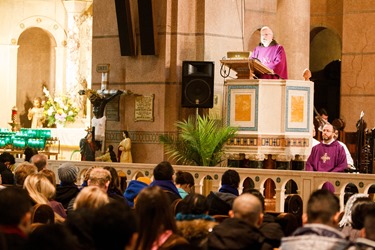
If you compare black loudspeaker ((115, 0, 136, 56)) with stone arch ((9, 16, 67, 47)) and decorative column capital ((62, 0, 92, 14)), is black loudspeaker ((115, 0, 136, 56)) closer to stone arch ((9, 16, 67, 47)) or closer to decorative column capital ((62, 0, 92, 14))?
decorative column capital ((62, 0, 92, 14))

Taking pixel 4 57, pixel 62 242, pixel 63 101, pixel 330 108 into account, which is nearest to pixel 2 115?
pixel 4 57

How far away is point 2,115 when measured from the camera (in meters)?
28.6

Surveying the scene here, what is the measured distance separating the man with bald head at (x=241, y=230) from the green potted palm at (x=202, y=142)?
859cm

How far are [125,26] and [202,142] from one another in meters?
2.91

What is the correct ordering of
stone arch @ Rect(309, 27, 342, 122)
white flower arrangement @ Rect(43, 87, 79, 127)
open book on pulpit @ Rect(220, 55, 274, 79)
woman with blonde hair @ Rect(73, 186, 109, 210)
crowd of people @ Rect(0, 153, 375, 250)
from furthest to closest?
white flower arrangement @ Rect(43, 87, 79, 127)
stone arch @ Rect(309, 27, 342, 122)
open book on pulpit @ Rect(220, 55, 274, 79)
woman with blonde hair @ Rect(73, 186, 109, 210)
crowd of people @ Rect(0, 153, 375, 250)

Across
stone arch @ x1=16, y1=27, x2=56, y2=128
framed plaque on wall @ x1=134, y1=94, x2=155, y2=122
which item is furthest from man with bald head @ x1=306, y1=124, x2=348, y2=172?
stone arch @ x1=16, y1=27, x2=56, y2=128

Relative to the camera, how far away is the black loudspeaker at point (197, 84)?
16.3m

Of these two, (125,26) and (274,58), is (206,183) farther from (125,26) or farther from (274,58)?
(125,26)

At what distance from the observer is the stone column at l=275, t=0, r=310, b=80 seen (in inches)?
758

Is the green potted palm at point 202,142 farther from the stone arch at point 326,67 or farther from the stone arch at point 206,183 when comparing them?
the stone arch at point 326,67

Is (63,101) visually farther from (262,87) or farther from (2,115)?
(262,87)

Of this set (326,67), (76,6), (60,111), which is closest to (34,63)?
(76,6)

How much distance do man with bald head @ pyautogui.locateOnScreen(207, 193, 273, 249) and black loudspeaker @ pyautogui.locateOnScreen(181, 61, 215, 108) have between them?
33.3 feet

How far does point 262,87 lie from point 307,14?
506 cm
